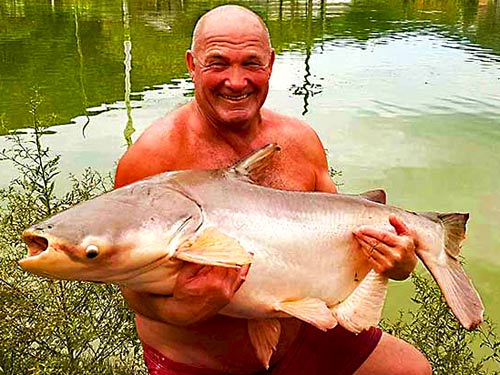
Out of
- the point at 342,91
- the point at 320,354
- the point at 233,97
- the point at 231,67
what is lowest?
the point at 342,91

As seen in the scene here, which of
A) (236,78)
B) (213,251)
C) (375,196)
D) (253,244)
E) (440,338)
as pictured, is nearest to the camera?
(213,251)

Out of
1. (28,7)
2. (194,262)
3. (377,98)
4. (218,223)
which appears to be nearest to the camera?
(194,262)

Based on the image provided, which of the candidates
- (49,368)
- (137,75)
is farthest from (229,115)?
(137,75)

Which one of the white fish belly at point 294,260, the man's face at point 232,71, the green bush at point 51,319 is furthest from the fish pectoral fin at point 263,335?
the green bush at point 51,319

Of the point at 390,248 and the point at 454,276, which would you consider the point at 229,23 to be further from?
the point at 454,276

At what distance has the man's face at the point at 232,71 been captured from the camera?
2.26 m

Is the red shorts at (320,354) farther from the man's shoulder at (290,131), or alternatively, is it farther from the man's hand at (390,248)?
the man's shoulder at (290,131)

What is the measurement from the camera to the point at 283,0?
26688 millimetres

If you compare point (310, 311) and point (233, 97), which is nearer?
point (310, 311)

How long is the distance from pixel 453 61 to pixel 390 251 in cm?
1314

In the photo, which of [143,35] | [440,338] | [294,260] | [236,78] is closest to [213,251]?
[294,260]

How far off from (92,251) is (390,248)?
104 cm

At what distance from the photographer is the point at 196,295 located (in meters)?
1.76

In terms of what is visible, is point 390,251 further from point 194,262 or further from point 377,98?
point 377,98
